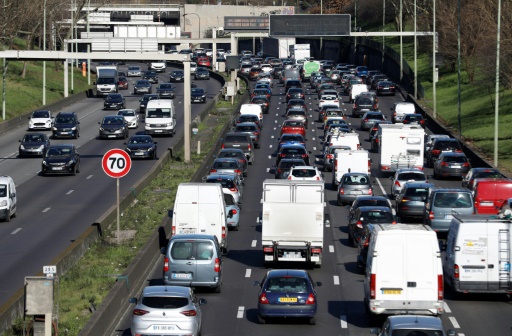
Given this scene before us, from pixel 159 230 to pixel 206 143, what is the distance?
1233 inches

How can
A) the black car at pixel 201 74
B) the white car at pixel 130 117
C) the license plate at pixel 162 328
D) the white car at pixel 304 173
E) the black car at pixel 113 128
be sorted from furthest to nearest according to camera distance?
1. the black car at pixel 201 74
2. the white car at pixel 130 117
3. the black car at pixel 113 128
4. the white car at pixel 304 173
5. the license plate at pixel 162 328

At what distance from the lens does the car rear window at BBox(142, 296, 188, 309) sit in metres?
23.2

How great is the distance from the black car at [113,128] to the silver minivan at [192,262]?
42.3 metres

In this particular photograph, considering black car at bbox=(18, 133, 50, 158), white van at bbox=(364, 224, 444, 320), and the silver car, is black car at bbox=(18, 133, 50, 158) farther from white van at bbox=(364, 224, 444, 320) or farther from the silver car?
the silver car

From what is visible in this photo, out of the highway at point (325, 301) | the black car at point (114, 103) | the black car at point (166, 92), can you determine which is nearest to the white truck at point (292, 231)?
the highway at point (325, 301)

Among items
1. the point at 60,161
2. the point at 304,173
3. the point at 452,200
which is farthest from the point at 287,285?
the point at 60,161

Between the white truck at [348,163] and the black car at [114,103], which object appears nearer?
the white truck at [348,163]

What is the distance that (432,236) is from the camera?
84.8 ft

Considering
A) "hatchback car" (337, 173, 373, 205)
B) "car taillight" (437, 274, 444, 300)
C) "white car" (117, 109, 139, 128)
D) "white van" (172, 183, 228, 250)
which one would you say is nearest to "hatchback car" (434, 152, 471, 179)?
"hatchback car" (337, 173, 373, 205)

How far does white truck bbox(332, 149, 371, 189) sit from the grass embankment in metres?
6.77

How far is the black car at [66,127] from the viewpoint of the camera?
72.3 m

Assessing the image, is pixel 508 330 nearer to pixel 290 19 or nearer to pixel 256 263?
pixel 256 263

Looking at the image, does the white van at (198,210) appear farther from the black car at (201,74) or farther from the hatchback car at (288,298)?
the black car at (201,74)

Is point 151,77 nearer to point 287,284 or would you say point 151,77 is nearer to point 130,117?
point 130,117
